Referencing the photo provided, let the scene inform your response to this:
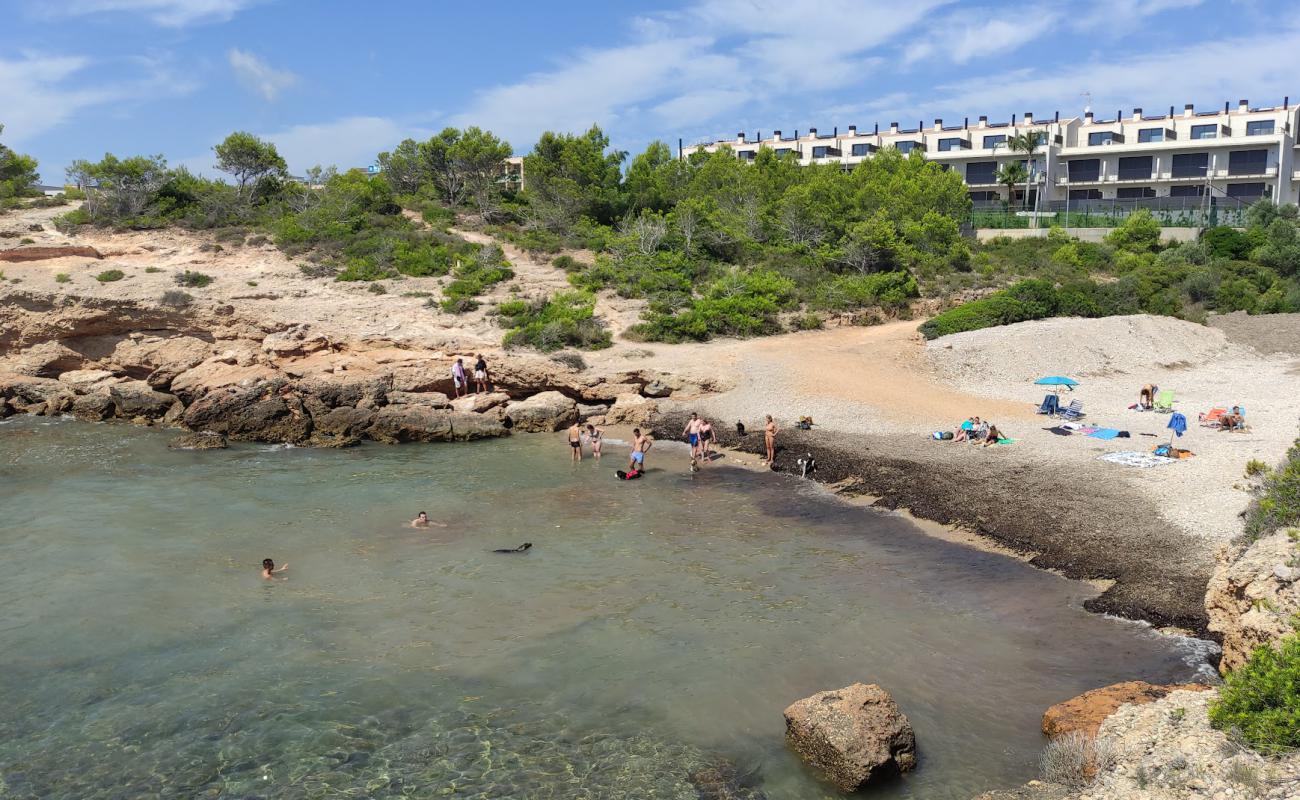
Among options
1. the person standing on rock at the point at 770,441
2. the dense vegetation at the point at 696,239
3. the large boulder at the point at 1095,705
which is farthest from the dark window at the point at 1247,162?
the large boulder at the point at 1095,705

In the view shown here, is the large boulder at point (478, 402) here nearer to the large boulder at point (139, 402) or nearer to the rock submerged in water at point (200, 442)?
the rock submerged in water at point (200, 442)

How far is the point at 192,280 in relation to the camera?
106 feet

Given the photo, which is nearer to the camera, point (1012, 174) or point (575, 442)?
point (575, 442)

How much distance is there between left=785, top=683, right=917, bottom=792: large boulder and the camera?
8742 mm

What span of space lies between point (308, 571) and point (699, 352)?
59.9 feet

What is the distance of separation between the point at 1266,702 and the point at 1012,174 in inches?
2671

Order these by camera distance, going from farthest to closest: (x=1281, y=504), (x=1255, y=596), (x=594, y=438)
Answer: (x=594, y=438) < (x=1281, y=504) < (x=1255, y=596)

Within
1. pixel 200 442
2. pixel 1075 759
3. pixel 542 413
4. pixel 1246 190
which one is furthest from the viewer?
pixel 1246 190

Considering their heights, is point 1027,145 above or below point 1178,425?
above

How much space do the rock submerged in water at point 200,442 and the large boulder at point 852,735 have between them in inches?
792

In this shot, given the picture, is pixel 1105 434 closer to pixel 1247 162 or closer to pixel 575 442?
pixel 575 442

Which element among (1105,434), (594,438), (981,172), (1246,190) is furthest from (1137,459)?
(981,172)

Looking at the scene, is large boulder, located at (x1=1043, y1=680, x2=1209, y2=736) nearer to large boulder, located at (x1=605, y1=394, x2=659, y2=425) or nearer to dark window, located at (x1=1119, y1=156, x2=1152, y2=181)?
large boulder, located at (x1=605, y1=394, x2=659, y2=425)

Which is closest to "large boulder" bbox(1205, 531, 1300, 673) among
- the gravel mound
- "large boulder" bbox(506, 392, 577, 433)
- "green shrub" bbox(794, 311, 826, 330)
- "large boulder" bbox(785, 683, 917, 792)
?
"large boulder" bbox(785, 683, 917, 792)
